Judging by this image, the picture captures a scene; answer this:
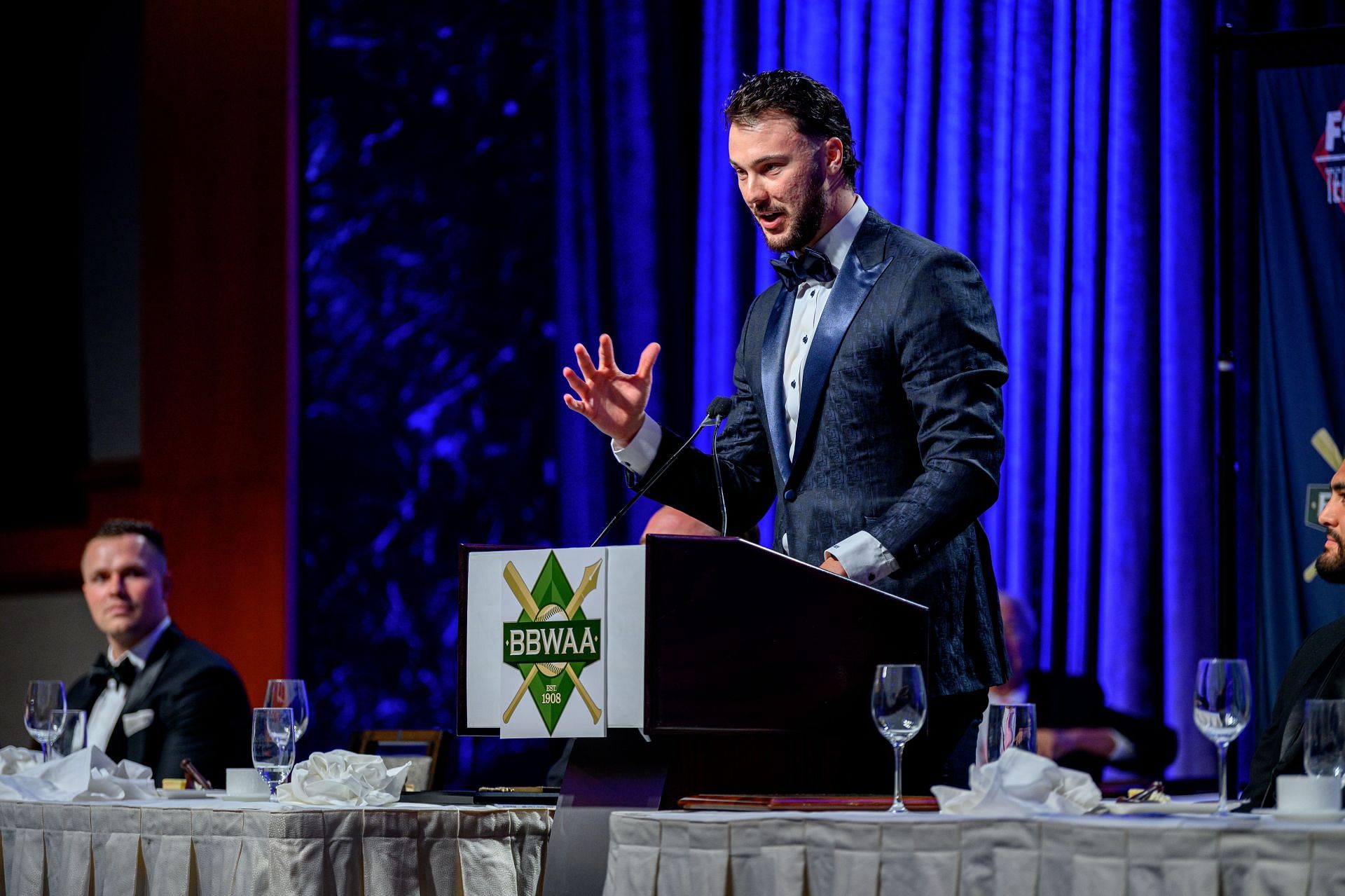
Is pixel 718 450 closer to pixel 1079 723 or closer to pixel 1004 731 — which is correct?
pixel 1004 731

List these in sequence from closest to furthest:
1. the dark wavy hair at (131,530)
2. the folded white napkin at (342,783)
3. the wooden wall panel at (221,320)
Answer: the folded white napkin at (342,783)
the dark wavy hair at (131,530)
the wooden wall panel at (221,320)

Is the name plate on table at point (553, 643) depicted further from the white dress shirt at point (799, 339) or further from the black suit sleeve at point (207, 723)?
the black suit sleeve at point (207, 723)

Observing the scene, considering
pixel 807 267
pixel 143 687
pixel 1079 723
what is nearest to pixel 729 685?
pixel 807 267

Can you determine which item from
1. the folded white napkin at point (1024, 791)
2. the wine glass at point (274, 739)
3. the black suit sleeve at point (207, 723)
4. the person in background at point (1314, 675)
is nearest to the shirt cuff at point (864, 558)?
the folded white napkin at point (1024, 791)

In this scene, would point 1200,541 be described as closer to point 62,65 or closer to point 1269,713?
point 1269,713

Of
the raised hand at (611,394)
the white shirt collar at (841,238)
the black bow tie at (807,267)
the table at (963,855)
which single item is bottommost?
the table at (963,855)

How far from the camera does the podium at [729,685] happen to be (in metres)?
1.83

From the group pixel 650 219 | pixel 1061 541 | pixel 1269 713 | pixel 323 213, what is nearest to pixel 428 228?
pixel 323 213

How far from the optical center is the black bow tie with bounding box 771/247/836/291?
2.30 metres

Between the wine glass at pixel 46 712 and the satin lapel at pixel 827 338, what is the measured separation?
1379 millimetres

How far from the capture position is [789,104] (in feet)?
7.48

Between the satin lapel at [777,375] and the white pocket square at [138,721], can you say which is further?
the white pocket square at [138,721]

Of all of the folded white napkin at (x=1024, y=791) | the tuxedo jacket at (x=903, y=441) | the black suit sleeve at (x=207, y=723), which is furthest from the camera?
the black suit sleeve at (x=207, y=723)

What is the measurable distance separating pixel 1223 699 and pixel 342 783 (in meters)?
1.14
